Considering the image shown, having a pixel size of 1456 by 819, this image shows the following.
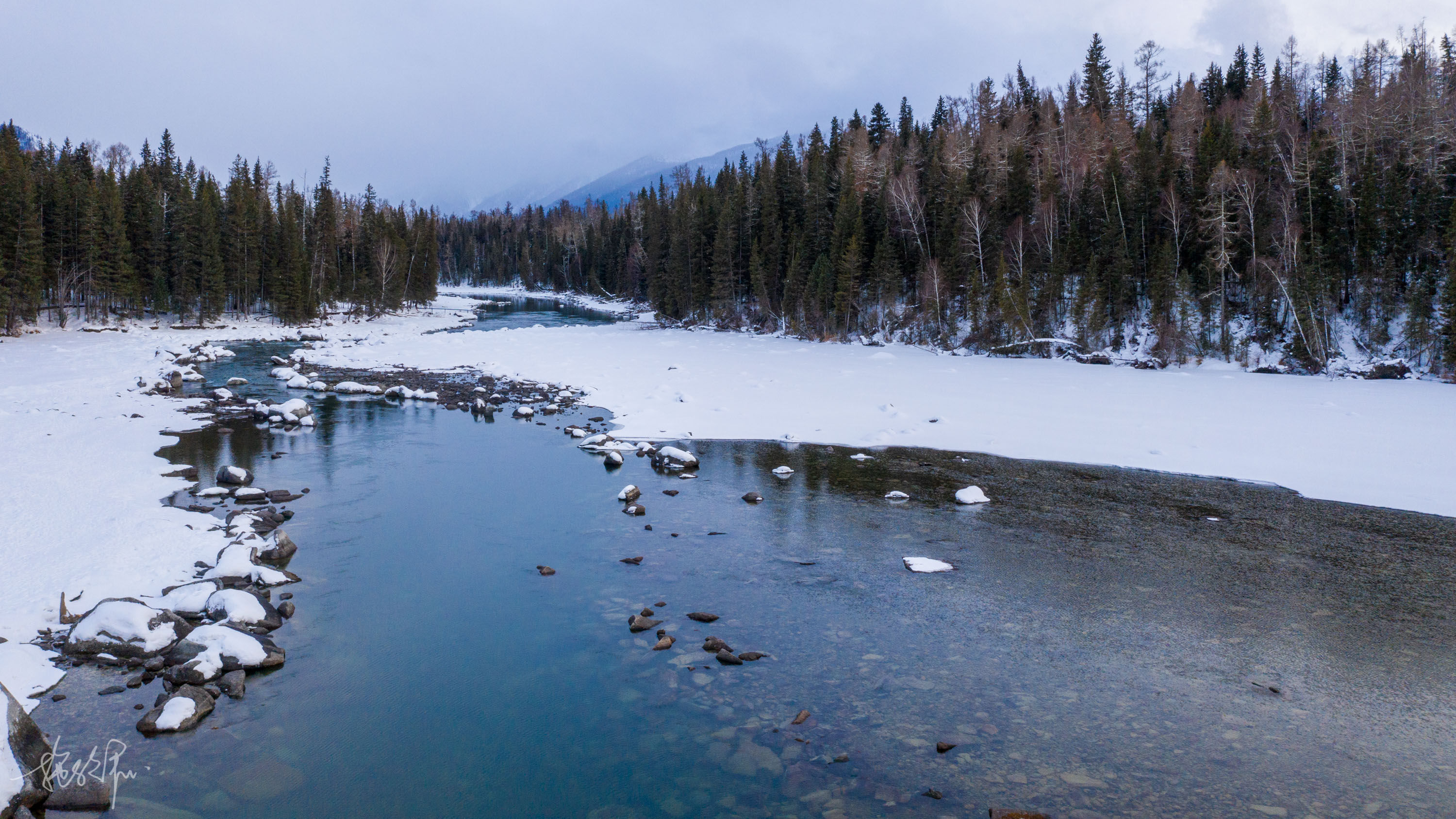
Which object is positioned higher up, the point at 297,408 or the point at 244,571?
the point at 297,408

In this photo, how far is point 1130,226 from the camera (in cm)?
4278

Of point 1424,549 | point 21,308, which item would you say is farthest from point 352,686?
point 21,308

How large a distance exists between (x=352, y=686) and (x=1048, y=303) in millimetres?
42496

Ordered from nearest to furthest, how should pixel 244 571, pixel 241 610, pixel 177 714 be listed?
1. pixel 177 714
2. pixel 241 610
3. pixel 244 571

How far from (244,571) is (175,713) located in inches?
127

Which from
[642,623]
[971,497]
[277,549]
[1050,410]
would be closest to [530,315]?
[1050,410]

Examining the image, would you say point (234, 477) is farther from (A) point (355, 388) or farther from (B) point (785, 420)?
(A) point (355, 388)

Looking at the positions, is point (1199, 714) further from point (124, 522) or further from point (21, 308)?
point (21, 308)

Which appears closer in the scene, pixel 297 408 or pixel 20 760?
pixel 20 760

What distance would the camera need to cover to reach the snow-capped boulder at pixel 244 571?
8844 mm

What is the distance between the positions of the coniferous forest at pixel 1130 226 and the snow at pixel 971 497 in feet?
91.1

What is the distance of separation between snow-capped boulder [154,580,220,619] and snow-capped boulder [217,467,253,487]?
5.83m

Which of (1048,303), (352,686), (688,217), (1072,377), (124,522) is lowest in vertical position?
(352,686)

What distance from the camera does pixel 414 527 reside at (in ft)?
38.3
